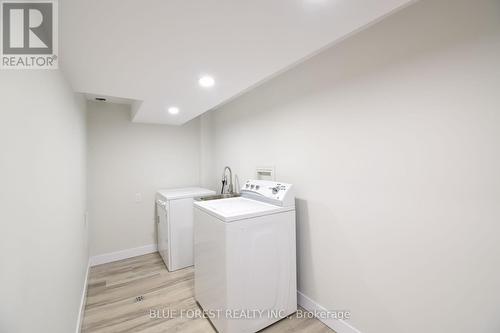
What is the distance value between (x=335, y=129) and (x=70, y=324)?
2241 millimetres

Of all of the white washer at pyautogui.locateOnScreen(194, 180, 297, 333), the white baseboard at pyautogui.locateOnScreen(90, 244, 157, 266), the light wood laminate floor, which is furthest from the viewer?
the white baseboard at pyautogui.locateOnScreen(90, 244, 157, 266)

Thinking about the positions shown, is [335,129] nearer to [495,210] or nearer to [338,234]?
[338,234]

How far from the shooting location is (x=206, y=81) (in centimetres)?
164

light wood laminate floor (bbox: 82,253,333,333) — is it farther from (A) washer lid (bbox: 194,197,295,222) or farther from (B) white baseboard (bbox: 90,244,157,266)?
(A) washer lid (bbox: 194,197,295,222)

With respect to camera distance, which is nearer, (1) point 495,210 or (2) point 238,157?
(1) point 495,210

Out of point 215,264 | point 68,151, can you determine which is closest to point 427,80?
point 215,264

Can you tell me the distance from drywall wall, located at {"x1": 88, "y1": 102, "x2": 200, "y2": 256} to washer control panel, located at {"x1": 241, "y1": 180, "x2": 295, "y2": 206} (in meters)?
1.71

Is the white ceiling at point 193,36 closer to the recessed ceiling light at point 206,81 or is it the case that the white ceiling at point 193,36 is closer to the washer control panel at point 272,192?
the recessed ceiling light at point 206,81

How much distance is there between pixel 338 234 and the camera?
5.33 ft

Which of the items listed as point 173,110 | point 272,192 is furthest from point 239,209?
point 173,110

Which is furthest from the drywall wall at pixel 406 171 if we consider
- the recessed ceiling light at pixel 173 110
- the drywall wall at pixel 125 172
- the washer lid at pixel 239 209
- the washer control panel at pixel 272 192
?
the drywall wall at pixel 125 172

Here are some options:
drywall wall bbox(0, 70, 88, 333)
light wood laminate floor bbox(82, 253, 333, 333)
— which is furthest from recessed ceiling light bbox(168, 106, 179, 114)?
light wood laminate floor bbox(82, 253, 333, 333)

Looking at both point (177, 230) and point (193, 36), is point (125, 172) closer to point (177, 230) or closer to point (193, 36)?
point (177, 230)

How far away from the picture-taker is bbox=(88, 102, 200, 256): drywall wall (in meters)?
2.80
